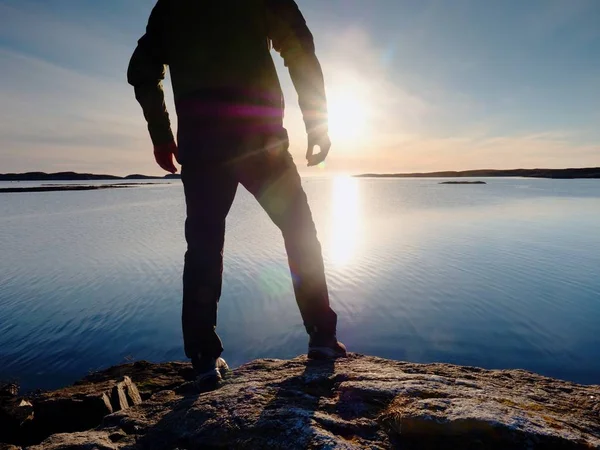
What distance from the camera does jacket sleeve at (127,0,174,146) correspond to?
2992 millimetres

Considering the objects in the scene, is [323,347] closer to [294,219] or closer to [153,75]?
[294,219]

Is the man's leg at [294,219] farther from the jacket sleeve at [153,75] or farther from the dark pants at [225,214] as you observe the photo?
the jacket sleeve at [153,75]

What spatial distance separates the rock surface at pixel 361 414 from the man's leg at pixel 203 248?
451 mm

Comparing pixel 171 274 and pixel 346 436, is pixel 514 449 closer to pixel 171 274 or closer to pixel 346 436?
pixel 346 436

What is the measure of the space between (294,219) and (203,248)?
2.64 ft

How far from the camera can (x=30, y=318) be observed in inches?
259

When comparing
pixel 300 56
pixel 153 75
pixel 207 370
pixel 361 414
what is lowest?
pixel 207 370

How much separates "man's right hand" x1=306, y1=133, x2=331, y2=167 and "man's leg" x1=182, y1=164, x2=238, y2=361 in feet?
2.47

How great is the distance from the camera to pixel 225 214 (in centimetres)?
291

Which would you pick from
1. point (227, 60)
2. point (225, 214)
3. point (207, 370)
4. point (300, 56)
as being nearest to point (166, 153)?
point (225, 214)

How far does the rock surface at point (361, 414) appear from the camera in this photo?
166cm

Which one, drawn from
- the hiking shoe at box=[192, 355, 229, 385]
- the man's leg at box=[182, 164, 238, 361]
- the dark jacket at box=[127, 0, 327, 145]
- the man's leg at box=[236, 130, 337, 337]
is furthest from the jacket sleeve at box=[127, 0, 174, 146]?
the hiking shoe at box=[192, 355, 229, 385]

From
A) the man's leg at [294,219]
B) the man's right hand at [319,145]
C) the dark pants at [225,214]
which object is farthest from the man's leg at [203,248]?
the man's right hand at [319,145]

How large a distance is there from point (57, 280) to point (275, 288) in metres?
5.73
